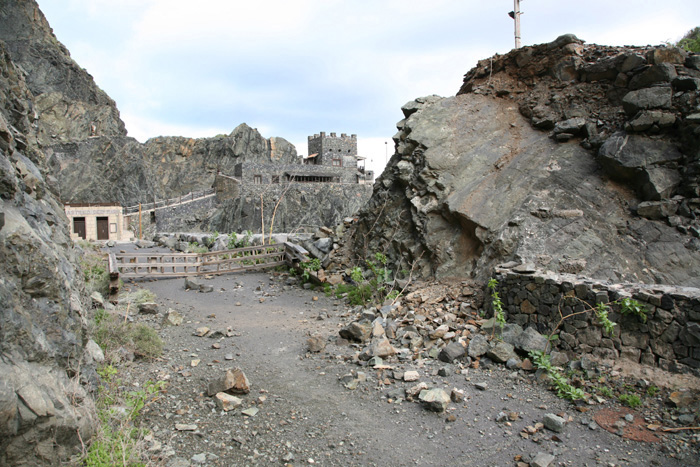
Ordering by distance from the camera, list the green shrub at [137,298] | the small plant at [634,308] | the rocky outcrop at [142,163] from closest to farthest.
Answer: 1. the small plant at [634,308]
2. the green shrub at [137,298]
3. the rocky outcrop at [142,163]

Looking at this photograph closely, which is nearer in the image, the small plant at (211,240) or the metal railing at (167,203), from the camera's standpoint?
the small plant at (211,240)

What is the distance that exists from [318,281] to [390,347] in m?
6.18

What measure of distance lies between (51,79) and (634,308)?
5612cm

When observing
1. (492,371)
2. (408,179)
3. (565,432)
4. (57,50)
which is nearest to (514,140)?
(408,179)

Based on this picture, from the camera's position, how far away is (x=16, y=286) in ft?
11.6

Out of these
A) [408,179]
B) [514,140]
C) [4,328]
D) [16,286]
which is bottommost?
[4,328]

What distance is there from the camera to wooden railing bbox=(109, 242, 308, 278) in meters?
14.6

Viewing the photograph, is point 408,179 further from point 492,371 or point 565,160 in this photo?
point 492,371

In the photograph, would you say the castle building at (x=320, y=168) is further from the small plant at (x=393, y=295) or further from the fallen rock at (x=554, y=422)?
the fallen rock at (x=554, y=422)

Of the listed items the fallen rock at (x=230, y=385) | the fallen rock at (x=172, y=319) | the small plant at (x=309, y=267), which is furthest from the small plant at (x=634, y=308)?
the small plant at (x=309, y=267)

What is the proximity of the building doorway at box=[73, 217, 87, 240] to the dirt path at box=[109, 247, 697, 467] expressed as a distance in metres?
24.2

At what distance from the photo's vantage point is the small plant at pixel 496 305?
6951 mm

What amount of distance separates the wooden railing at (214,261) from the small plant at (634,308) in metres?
10.4

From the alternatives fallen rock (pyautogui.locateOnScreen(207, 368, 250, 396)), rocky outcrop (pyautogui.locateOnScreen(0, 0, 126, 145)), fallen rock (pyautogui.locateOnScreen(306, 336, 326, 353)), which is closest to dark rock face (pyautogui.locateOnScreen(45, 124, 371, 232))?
rocky outcrop (pyautogui.locateOnScreen(0, 0, 126, 145))
